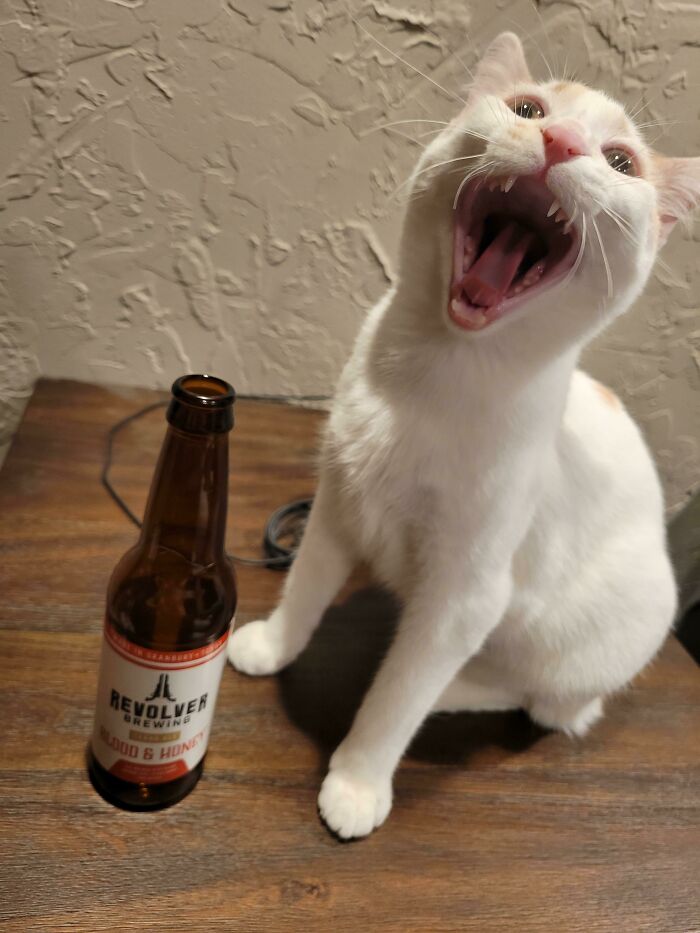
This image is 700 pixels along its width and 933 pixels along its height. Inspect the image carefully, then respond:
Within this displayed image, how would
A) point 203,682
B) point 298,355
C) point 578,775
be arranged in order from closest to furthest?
1. point 203,682
2. point 578,775
3. point 298,355

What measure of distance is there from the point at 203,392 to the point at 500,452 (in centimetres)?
20

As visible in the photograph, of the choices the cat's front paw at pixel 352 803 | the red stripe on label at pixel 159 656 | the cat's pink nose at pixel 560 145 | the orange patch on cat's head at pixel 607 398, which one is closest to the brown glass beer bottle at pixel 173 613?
the red stripe on label at pixel 159 656

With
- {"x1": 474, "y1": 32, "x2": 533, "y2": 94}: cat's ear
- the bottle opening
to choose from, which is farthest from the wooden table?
{"x1": 474, "y1": 32, "x2": 533, "y2": 94}: cat's ear

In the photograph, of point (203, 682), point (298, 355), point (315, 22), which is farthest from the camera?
point (298, 355)

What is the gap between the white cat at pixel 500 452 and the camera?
1.35 ft

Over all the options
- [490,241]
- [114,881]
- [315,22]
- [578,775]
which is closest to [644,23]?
[315,22]

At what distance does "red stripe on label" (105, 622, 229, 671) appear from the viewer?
39 centimetres

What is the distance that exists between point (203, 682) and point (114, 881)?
136 mm

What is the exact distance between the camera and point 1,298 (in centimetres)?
83

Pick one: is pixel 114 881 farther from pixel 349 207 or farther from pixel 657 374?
pixel 657 374

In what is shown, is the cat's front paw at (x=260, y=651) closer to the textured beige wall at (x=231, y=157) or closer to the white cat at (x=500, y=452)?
the white cat at (x=500, y=452)

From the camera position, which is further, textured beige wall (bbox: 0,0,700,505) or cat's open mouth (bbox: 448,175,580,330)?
textured beige wall (bbox: 0,0,700,505)

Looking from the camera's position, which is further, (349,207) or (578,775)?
(349,207)

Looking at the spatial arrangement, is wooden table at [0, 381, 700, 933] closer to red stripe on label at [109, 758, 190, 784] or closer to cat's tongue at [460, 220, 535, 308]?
red stripe on label at [109, 758, 190, 784]
